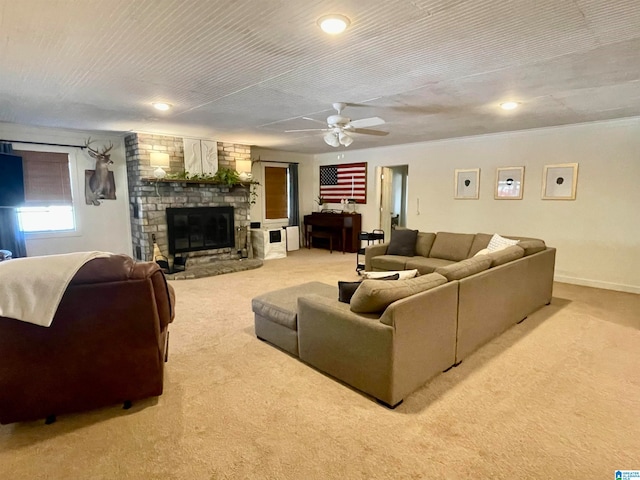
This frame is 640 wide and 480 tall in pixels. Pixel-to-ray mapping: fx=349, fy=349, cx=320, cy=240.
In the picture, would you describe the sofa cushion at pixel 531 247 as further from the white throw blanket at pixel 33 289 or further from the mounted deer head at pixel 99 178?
the mounted deer head at pixel 99 178

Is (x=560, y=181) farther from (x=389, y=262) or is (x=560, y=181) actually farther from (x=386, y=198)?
(x=386, y=198)

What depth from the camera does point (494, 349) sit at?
3.09 m

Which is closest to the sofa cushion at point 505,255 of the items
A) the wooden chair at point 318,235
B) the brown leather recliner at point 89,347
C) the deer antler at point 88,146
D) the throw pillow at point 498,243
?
the throw pillow at point 498,243

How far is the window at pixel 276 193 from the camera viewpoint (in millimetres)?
8305

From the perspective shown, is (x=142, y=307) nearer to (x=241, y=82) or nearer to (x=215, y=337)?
(x=215, y=337)

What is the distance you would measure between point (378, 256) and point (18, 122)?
18.4 feet

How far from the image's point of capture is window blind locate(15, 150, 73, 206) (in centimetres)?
543

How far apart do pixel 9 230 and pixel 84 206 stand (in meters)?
1.10

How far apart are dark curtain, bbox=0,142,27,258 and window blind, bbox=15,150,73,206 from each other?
0.25 meters

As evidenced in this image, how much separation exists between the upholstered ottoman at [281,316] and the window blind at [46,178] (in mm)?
4557

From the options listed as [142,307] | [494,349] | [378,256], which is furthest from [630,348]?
[142,307]

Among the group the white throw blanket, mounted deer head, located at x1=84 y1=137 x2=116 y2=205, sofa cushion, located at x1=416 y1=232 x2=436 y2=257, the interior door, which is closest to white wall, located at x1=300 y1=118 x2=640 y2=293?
the interior door

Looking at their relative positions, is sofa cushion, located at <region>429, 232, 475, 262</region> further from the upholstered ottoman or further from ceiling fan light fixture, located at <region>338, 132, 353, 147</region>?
the upholstered ottoman

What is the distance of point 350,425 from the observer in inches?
82.7
